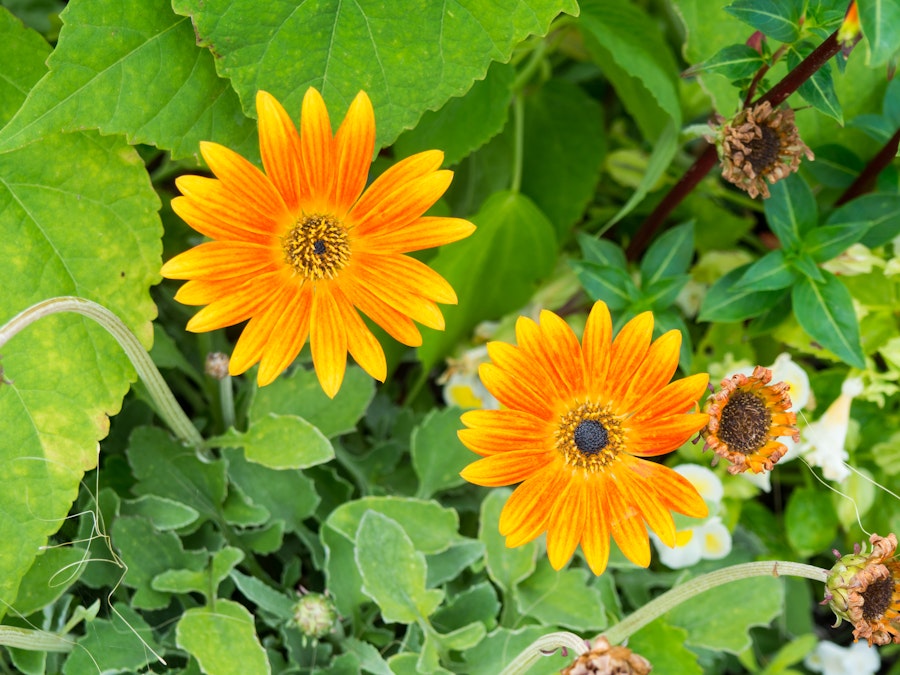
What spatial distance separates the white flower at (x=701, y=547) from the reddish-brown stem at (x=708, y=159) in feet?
1.43

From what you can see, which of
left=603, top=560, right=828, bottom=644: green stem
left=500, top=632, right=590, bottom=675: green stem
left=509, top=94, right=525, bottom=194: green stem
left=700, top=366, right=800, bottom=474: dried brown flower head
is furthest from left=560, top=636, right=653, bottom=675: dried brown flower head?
left=509, top=94, right=525, bottom=194: green stem

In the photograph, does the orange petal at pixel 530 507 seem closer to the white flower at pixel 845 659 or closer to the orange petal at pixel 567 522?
the orange petal at pixel 567 522

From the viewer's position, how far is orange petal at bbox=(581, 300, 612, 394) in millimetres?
983

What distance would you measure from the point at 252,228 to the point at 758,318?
2.60ft

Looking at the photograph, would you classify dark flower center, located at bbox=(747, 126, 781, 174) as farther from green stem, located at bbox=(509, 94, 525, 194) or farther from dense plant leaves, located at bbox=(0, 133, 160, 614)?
dense plant leaves, located at bbox=(0, 133, 160, 614)

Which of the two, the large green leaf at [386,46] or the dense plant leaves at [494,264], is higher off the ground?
the large green leaf at [386,46]

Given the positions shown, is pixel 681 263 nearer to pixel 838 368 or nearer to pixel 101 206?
pixel 838 368

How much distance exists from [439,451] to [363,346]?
1.26 ft

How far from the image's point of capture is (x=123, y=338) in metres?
0.96

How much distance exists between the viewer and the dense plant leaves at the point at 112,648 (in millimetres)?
1124

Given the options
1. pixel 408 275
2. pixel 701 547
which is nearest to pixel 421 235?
pixel 408 275

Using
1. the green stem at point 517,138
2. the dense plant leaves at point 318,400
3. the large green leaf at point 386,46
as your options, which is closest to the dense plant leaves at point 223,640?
the dense plant leaves at point 318,400

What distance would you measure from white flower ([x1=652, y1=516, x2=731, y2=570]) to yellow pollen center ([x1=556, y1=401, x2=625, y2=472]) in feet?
1.09

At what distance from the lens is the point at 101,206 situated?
1.12m
